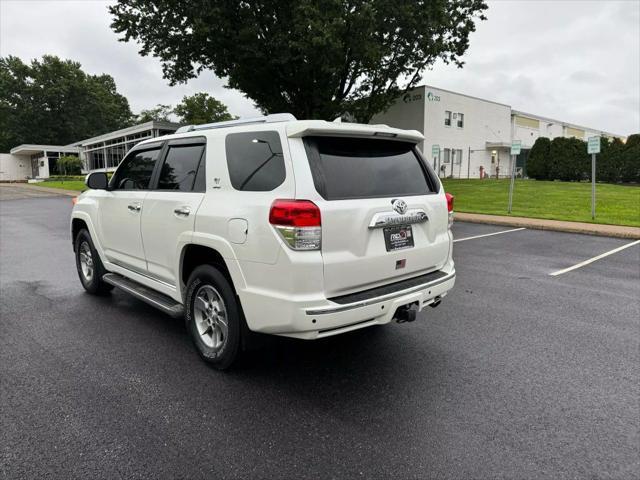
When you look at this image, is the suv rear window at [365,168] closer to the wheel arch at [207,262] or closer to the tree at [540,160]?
the wheel arch at [207,262]

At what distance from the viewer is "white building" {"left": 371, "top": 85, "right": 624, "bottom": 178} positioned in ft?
107

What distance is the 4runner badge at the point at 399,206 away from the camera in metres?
3.32

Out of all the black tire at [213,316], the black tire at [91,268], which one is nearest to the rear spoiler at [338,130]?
the black tire at [213,316]

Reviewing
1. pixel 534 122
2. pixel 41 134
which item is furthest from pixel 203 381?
pixel 41 134

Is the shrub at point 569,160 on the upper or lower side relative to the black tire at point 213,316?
upper

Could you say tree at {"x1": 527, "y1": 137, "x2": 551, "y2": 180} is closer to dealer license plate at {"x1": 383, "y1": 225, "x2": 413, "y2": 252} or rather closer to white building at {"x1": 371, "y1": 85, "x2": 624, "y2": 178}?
white building at {"x1": 371, "y1": 85, "x2": 624, "y2": 178}

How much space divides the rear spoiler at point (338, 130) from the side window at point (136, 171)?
6.57 ft

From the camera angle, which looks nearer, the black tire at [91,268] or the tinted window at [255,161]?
the tinted window at [255,161]

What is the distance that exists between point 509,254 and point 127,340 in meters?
7.20

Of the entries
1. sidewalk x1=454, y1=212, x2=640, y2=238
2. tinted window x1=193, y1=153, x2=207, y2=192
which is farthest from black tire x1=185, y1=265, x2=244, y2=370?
sidewalk x1=454, y1=212, x2=640, y2=238

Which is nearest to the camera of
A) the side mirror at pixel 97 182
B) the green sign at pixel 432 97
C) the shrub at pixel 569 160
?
the side mirror at pixel 97 182

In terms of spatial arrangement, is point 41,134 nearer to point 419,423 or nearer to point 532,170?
point 532,170

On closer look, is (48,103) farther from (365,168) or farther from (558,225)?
(365,168)

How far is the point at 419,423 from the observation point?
112 inches
